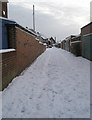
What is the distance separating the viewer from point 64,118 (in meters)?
5.47

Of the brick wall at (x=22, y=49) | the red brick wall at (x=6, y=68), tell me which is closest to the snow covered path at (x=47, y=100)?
the red brick wall at (x=6, y=68)

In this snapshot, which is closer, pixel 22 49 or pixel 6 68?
pixel 6 68

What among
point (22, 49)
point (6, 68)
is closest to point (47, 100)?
point (6, 68)

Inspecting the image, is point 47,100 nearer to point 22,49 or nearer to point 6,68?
point 6,68

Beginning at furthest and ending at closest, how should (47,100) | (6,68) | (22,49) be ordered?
(22,49)
(6,68)
(47,100)

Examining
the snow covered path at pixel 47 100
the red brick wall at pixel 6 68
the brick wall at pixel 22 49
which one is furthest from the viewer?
the brick wall at pixel 22 49

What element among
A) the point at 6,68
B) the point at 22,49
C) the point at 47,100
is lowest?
the point at 47,100

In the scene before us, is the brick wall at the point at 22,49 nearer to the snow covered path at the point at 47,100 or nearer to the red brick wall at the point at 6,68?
the red brick wall at the point at 6,68

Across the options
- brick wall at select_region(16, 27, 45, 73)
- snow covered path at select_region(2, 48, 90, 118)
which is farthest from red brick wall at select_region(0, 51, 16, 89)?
brick wall at select_region(16, 27, 45, 73)

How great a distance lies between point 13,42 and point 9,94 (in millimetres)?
4285

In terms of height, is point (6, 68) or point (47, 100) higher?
point (6, 68)

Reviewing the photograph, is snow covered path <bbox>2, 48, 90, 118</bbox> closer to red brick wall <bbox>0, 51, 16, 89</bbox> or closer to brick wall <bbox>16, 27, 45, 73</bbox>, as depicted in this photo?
red brick wall <bbox>0, 51, 16, 89</bbox>

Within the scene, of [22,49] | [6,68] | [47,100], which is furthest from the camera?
[22,49]

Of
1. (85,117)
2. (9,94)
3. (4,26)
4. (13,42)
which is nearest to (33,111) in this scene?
(85,117)
